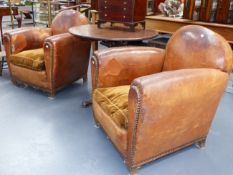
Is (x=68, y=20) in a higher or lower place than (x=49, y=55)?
higher

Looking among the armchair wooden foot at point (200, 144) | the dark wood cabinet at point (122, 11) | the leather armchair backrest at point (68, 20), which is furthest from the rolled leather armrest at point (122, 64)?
the leather armchair backrest at point (68, 20)

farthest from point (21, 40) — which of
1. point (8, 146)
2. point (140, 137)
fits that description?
point (140, 137)

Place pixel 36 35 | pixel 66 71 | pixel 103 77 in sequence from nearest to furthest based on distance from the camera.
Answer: pixel 103 77 < pixel 66 71 < pixel 36 35

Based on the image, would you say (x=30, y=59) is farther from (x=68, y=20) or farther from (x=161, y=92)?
(x=161, y=92)

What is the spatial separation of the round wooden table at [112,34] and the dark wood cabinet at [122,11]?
0.30ft

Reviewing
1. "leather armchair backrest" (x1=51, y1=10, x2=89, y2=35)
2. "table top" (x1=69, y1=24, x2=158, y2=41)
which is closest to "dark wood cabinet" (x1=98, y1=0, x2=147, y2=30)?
"table top" (x1=69, y1=24, x2=158, y2=41)

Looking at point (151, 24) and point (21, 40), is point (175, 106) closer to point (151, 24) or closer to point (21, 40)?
point (21, 40)

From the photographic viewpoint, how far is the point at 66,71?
264cm

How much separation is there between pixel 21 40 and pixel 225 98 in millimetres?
2356

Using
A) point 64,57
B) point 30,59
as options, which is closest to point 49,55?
point 64,57

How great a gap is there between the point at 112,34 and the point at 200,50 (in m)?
0.79

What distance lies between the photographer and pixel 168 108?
4.73 feet

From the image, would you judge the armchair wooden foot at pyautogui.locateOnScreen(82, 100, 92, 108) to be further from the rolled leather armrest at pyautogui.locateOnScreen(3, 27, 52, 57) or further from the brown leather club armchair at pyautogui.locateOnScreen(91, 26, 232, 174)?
the rolled leather armrest at pyautogui.locateOnScreen(3, 27, 52, 57)

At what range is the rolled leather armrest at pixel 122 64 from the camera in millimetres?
1882
